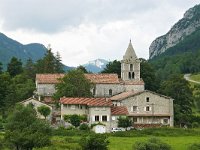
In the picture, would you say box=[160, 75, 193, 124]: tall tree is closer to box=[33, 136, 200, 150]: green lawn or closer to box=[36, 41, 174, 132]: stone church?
box=[36, 41, 174, 132]: stone church

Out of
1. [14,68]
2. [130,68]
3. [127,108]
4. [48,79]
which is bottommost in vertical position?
[127,108]

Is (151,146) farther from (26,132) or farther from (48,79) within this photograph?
Answer: (48,79)

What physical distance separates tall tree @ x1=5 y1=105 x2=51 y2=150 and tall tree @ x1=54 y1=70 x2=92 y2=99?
25.2m

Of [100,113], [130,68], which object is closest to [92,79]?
[130,68]

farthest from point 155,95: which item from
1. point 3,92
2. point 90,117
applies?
point 3,92

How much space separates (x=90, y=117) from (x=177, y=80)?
57.7 ft

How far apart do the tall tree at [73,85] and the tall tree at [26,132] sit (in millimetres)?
A: 25162

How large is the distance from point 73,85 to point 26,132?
113 feet

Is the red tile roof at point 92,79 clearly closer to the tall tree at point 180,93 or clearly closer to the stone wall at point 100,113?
the tall tree at point 180,93

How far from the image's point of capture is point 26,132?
151ft

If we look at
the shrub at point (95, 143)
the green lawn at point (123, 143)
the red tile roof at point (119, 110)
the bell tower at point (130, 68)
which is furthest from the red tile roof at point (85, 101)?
the shrub at point (95, 143)

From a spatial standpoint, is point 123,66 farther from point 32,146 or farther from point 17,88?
point 32,146

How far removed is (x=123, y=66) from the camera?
3590 inches

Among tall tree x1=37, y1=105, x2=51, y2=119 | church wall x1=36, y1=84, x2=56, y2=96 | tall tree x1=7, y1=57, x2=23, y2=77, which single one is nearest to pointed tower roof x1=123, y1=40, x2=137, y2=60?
church wall x1=36, y1=84, x2=56, y2=96
